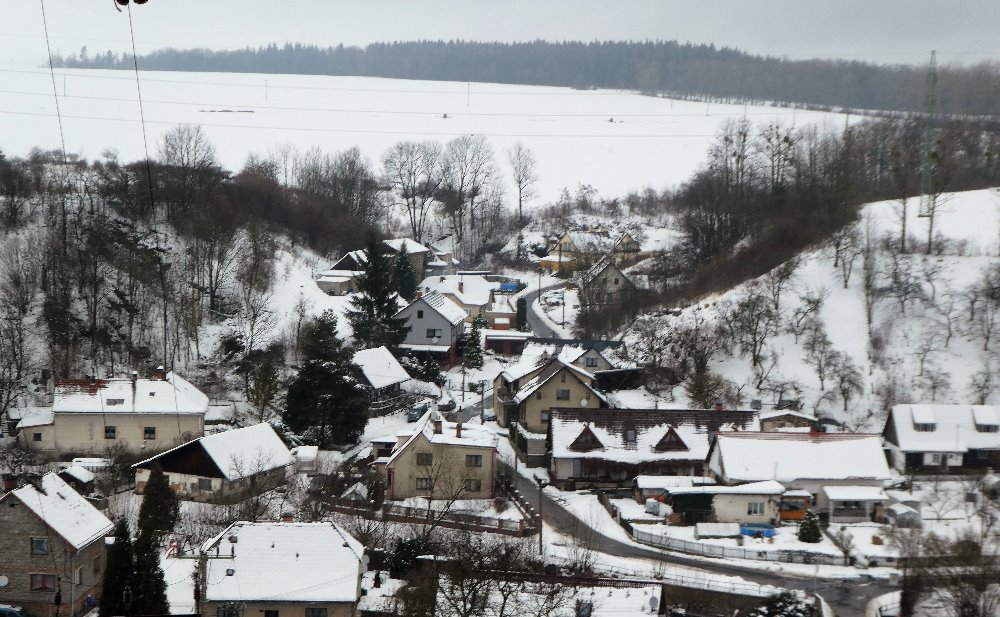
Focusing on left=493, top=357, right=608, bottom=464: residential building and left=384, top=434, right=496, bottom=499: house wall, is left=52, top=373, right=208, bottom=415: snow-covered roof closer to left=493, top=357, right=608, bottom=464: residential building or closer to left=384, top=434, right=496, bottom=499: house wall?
left=384, top=434, right=496, bottom=499: house wall

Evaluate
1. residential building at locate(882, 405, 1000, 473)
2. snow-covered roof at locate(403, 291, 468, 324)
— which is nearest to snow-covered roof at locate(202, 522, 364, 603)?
residential building at locate(882, 405, 1000, 473)

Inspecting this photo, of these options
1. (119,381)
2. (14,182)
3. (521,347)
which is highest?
(14,182)

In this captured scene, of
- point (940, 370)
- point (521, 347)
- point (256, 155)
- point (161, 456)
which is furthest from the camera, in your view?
point (256, 155)

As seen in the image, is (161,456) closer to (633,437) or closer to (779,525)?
(633,437)

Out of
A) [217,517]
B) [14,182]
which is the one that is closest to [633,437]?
[217,517]

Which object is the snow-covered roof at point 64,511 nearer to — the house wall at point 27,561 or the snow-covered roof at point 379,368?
the house wall at point 27,561

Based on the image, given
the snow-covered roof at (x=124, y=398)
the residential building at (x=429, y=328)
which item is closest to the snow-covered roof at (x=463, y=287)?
the residential building at (x=429, y=328)
